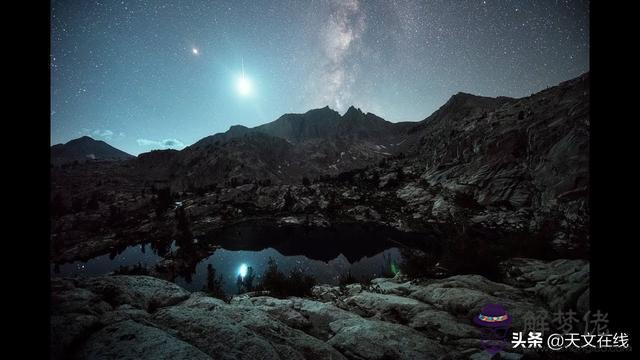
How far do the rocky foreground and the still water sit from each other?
16869 millimetres

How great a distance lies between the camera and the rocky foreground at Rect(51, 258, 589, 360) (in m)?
3.88

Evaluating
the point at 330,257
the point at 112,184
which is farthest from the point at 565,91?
the point at 112,184

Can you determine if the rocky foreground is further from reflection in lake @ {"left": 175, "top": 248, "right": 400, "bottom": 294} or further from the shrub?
reflection in lake @ {"left": 175, "top": 248, "right": 400, "bottom": 294}

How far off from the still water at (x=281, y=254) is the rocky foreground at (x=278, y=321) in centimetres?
1687

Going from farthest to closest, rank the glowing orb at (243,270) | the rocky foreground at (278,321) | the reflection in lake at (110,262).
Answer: the reflection in lake at (110,262), the glowing orb at (243,270), the rocky foreground at (278,321)

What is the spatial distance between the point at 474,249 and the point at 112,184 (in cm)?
11845

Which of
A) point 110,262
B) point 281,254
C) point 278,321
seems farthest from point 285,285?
point 110,262

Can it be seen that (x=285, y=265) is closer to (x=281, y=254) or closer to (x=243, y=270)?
(x=281, y=254)

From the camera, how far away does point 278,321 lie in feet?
21.8

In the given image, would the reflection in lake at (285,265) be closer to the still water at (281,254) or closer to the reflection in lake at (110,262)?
the still water at (281,254)

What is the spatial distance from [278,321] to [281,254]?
104 feet

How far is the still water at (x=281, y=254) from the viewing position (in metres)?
29.1

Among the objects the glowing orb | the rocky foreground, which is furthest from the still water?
the rocky foreground

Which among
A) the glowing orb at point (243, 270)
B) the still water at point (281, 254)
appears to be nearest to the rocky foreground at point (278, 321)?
the still water at point (281, 254)
